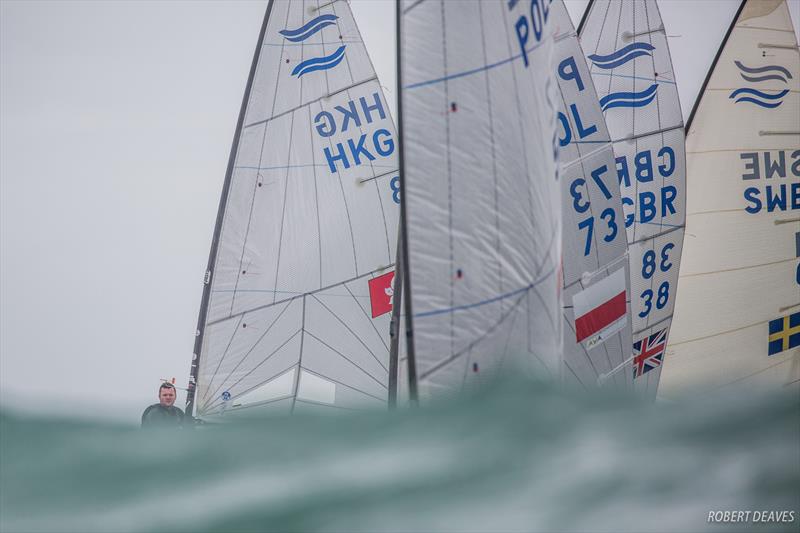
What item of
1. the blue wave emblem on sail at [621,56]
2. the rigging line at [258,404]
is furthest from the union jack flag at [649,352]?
the rigging line at [258,404]

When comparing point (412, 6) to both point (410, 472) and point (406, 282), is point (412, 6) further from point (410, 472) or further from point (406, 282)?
point (410, 472)

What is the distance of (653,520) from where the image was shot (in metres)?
2.42

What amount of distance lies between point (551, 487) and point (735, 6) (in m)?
6.19

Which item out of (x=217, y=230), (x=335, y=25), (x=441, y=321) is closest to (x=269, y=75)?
(x=335, y=25)

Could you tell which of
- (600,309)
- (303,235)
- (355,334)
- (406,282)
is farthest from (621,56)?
(406,282)

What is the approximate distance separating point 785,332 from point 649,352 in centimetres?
128

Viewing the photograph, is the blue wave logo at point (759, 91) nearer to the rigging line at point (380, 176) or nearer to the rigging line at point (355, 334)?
the rigging line at point (380, 176)

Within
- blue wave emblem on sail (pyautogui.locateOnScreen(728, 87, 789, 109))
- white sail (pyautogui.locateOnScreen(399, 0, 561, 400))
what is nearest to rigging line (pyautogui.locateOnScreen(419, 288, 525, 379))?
white sail (pyautogui.locateOnScreen(399, 0, 561, 400))

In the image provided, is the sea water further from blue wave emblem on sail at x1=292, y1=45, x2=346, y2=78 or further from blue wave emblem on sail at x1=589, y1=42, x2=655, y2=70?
blue wave emblem on sail at x1=589, y1=42, x2=655, y2=70

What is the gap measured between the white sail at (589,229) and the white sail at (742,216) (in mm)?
1609

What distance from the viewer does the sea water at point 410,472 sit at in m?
2.35

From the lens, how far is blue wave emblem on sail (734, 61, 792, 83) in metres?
7.59

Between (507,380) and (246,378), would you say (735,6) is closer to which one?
(246,378)

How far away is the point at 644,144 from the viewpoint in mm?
7047
